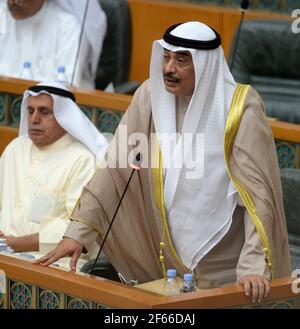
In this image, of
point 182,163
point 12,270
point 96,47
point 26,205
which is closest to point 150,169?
point 182,163

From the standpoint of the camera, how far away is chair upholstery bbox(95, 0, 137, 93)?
10.8 m

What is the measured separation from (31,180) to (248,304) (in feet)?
7.53

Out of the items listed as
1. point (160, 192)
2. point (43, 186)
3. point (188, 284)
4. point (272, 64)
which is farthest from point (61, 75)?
point (188, 284)

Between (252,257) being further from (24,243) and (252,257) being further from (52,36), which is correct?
(52,36)

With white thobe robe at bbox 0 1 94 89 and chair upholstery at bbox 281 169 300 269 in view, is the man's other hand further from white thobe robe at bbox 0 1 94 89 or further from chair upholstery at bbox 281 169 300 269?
white thobe robe at bbox 0 1 94 89

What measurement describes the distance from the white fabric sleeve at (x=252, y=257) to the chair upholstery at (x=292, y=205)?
974 millimetres

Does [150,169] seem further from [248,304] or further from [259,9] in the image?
[259,9]

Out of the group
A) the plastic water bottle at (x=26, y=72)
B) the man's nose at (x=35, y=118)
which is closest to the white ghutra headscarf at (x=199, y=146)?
the man's nose at (x=35, y=118)

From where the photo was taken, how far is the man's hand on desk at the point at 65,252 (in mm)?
7027

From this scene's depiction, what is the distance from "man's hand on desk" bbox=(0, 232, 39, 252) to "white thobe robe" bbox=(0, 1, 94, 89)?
92.6 inches

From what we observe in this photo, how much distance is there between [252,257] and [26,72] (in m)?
3.81

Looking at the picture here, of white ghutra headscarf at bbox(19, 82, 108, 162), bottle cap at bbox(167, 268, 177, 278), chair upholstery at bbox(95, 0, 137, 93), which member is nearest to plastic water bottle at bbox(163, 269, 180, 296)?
bottle cap at bbox(167, 268, 177, 278)

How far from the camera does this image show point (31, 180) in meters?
Answer: 8.64

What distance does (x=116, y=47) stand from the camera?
1093 cm
